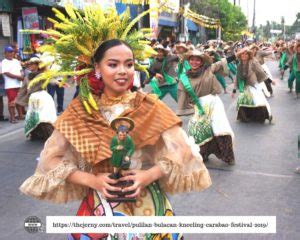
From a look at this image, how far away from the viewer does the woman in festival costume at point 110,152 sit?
2256 mm

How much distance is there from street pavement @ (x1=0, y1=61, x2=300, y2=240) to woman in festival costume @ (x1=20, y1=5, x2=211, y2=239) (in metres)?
1.88

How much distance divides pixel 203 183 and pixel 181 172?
160 millimetres

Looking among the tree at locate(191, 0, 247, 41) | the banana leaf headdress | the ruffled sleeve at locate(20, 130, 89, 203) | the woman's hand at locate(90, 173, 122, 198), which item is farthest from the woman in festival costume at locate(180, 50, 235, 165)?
the tree at locate(191, 0, 247, 41)

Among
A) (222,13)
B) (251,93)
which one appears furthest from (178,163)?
(222,13)

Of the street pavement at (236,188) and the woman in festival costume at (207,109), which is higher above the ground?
the woman in festival costume at (207,109)

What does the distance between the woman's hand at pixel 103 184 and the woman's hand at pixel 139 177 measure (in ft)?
0.16

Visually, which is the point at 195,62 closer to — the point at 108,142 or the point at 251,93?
the point at 251,93

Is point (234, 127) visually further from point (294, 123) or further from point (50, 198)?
point (50, 198)

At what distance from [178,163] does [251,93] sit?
7.94m

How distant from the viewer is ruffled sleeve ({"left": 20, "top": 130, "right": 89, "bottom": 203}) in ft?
7.55

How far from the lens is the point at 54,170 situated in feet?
7.56

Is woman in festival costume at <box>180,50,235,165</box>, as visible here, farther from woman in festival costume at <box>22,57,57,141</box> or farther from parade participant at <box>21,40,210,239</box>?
parade participant at <box>21,40,210,239</box>

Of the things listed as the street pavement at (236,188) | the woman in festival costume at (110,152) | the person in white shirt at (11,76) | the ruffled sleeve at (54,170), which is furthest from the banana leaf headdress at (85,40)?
the person in white shirt at (11,76)

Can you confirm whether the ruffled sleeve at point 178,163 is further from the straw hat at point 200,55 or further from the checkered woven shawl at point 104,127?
the straw hat at point 200,55
